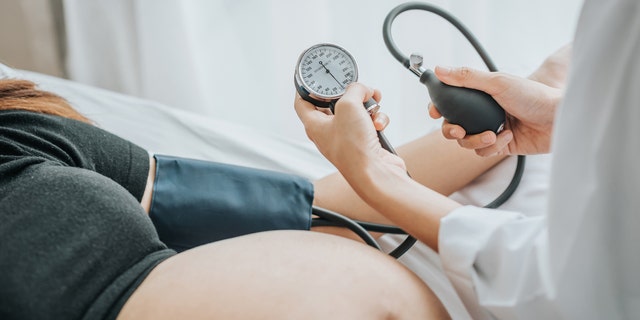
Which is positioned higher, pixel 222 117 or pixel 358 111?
pixel 358 111

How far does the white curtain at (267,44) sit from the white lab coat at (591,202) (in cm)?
91

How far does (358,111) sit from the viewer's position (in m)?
0.71

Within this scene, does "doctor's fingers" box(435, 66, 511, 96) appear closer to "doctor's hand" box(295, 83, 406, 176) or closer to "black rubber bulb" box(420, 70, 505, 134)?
"black rubber bulb" box(420, 70, 505, 134)

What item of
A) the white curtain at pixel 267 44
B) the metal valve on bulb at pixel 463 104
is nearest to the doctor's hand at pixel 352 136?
the metal valve on bulb at pixel 463 104

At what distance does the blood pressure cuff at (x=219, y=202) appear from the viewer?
0.90 meters

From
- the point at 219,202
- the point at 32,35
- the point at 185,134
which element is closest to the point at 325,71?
the point at 219,202

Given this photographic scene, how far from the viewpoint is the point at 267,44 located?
5.00 ft

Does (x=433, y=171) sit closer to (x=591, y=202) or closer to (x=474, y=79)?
(x=474, y=79)

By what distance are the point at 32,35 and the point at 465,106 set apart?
1230mm

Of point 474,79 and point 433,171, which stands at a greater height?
point 474,79

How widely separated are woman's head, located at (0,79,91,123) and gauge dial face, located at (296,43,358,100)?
0.38m

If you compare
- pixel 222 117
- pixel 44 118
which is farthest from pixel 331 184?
pixel 222 117

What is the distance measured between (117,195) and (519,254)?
17.6 inches

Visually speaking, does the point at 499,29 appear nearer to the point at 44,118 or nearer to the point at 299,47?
the point at 299,47
